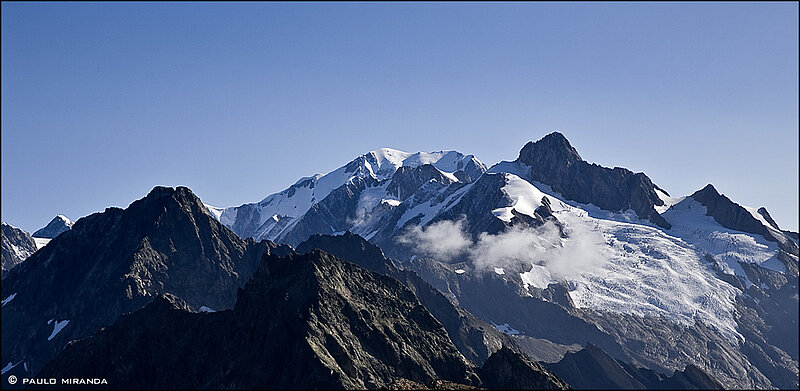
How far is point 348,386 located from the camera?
642 ft

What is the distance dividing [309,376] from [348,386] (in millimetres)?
10324

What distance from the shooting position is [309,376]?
199m
